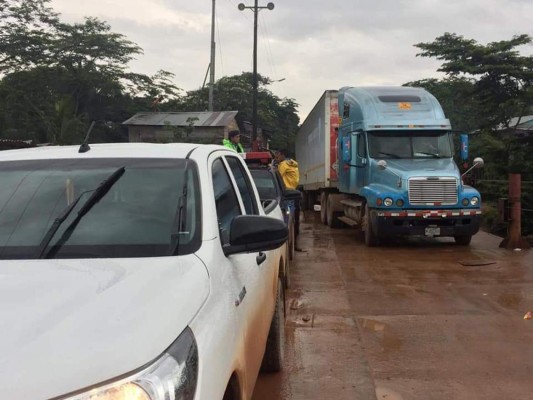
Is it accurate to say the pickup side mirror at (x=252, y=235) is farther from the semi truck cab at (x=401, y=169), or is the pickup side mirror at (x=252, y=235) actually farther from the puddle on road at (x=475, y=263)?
the semi truck cab at (x=401, y=169)

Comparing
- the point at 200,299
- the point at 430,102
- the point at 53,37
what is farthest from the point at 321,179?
the point at 53,37

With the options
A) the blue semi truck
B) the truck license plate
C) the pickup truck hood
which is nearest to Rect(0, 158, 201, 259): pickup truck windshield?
the pickup truck hood

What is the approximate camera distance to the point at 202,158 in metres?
3.07

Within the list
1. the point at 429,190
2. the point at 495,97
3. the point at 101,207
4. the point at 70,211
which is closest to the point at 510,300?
the point at 429,190

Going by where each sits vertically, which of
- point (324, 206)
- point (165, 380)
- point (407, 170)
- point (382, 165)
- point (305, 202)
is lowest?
point (305, 202)

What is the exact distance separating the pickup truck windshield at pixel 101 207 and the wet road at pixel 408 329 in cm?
198

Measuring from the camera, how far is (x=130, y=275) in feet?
6.93

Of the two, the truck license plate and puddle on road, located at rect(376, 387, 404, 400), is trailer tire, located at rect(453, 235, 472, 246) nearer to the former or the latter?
the truck license plate

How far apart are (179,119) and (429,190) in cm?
2682

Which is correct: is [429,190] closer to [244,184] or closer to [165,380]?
[244,184]

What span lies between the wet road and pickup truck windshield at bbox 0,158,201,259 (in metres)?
1.98

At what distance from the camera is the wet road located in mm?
4215

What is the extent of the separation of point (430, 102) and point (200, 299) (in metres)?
11.3

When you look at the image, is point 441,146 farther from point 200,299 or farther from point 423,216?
point 200,299
